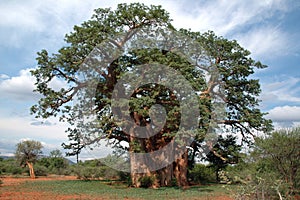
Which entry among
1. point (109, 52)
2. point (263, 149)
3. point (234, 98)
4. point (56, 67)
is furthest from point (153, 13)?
point (263, 149)

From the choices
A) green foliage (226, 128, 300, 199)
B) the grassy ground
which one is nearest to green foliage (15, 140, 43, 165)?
the grassy ground

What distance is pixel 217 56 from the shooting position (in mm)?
21234

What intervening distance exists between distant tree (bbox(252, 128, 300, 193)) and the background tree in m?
5.94

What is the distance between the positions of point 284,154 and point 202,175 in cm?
1886

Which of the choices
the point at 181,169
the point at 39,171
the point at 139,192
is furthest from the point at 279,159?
the point at 39,171

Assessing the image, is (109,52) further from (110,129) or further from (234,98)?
(234,98)

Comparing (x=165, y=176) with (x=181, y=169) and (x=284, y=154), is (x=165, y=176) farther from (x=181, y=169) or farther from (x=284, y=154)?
(x=284, y=154)

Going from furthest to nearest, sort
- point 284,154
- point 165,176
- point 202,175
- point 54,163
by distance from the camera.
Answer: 1. point 54,163
2. point 202,175
3. point 165,176
4. point 284,154

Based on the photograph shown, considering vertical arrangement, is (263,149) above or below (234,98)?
below

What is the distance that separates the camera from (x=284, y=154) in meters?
9.59

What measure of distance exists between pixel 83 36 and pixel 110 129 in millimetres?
5741

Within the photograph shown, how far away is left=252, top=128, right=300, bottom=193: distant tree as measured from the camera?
9.48 m

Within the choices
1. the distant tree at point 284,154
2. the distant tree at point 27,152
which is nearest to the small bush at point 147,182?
the distant tree at point 284,154

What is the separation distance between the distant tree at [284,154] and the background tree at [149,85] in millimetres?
5938
